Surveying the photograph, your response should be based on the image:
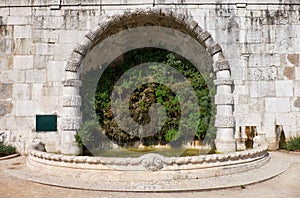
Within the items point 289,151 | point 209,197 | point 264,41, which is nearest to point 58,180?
point 209,197

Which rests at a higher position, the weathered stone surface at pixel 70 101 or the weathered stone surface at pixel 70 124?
the weathered stone surface at pixel 70 101

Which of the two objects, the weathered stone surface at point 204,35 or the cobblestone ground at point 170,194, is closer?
the cobblestone ground at point 170,194

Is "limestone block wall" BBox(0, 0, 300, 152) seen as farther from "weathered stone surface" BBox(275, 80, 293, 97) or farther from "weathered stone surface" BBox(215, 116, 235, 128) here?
"weathered stone surface" BBox(215, 116, 235, 128)

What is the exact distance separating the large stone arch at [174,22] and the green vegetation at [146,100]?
0.39 metres

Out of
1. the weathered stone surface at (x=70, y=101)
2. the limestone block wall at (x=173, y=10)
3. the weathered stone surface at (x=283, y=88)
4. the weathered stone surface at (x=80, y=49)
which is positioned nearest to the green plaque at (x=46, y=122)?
the limestone block wall at (x=173, y=10)

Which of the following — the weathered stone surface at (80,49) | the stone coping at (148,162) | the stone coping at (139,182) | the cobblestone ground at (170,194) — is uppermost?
the weathered stone surface at (80,49)

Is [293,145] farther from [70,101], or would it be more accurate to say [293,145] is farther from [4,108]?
[4,108]

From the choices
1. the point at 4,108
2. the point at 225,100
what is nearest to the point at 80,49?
the point at 4,108

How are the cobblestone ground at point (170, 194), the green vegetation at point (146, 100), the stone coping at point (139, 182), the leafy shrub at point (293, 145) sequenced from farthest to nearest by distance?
1. the green vegetation at point (146, 100)
2. the leafy shrub at point (293, 145)
3. the stone coping at point (139, 182)
4. the cobblestone ground at point (170, 194)

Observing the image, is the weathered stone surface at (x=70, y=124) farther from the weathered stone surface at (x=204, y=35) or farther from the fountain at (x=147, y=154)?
the weathered stone surface at (x=204, y=35)

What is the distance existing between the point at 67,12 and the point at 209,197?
6695 millimetres

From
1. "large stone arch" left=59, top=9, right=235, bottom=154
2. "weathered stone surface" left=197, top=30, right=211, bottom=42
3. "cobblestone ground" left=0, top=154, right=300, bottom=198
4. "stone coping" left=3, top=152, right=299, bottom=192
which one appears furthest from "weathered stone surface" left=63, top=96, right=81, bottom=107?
"weathered stone surface" left=197, top=30, right=211, bottom=42

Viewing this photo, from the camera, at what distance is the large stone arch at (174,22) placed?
8.10 metres

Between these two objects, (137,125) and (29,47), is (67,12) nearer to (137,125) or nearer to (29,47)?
(29,47)
